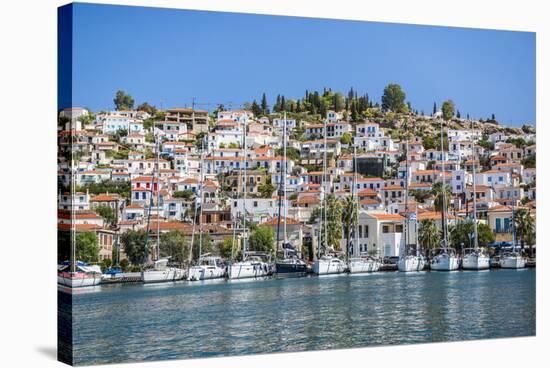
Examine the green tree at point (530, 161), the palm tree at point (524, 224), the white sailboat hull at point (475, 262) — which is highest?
the green tree at point (530, 161)

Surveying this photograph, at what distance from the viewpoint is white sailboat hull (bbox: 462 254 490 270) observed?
20.9 meters

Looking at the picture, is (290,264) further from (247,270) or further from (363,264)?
(363,264)

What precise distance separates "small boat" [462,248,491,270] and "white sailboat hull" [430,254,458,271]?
0.21 metres

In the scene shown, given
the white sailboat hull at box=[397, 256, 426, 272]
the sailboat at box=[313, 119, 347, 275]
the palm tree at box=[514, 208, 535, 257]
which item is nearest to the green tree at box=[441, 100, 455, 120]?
the palm tree at box=[514, 208, 535, 257]

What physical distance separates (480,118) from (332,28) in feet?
9.78

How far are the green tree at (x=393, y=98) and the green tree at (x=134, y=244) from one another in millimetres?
5378

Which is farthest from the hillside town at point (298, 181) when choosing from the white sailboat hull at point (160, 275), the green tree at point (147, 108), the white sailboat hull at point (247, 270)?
the white sailboat hull at point (247, 270)

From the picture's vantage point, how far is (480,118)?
48.9 ft

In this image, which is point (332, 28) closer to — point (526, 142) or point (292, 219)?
point (526, 142)

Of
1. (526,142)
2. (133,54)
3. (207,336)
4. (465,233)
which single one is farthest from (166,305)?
(465,233)

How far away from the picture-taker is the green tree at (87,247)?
12078 millimetres

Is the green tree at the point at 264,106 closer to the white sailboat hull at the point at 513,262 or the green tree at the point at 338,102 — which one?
the green tree at the point at 338,102

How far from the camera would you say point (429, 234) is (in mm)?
18922

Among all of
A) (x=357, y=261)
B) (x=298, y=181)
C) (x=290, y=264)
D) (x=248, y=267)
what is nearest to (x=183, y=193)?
(x=298, y=181)
